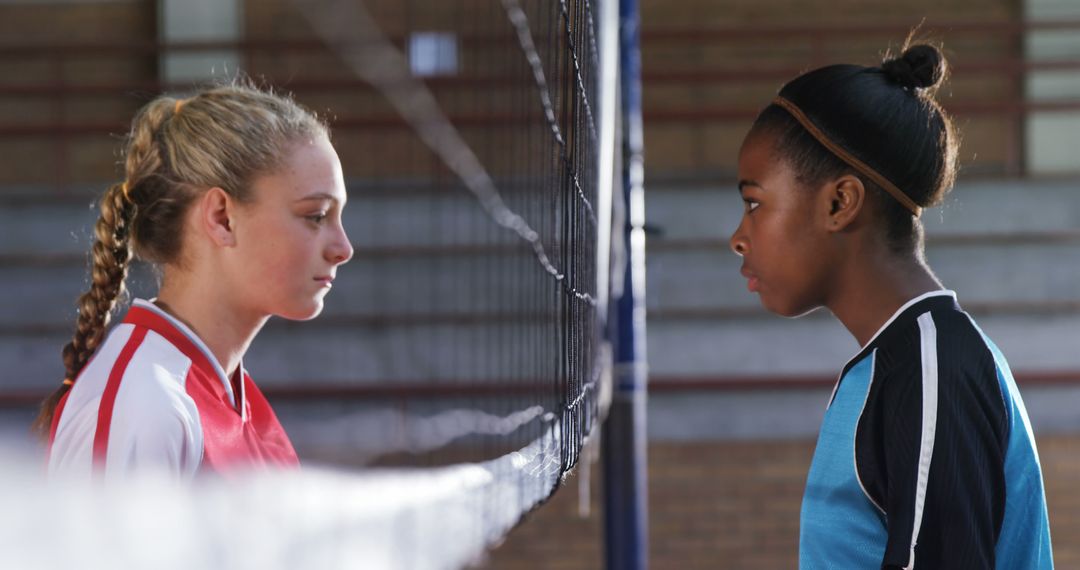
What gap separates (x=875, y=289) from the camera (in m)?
0.81

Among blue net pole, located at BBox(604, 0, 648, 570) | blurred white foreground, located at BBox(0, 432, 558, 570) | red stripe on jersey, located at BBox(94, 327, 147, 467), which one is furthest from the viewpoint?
blue net pole, located at BBox(604, 0, 648, 570)

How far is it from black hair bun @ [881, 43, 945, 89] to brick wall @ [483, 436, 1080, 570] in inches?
147

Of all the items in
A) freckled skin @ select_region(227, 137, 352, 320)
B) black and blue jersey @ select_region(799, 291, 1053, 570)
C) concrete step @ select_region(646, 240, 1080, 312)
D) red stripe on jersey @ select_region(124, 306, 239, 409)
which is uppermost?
freckled skin @ select_region(227, 137, 352, 320)

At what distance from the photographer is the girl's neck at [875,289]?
2.63ft

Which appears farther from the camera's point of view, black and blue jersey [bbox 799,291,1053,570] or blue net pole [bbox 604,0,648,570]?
blue net pole [bbox 604,0,648,570]

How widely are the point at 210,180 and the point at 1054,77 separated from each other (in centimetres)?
461

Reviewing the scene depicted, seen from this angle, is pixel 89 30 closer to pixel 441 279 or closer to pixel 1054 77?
pixel 441 279

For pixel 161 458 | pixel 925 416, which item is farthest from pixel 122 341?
pixel 925 416

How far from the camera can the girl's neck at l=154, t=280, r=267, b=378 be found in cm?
80

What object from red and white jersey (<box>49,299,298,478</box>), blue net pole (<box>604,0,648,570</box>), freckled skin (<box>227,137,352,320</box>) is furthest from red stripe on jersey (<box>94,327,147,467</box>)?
blue net pole (<box>604,0,648,570</box>)

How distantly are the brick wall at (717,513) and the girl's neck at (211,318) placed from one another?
12.3 feet

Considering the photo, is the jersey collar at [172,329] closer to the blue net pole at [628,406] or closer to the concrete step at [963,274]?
the blue net pole at [628,406]

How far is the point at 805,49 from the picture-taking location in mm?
4957

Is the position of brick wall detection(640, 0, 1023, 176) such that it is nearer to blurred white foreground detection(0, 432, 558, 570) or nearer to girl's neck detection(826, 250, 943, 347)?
girl's neck detection(826, 250, 943, 347)
